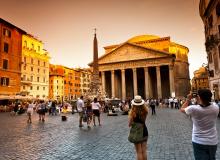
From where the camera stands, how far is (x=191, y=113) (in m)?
3.33

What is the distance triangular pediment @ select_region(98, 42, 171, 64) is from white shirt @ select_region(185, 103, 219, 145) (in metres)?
47.3

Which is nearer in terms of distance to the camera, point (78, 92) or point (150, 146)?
point (150, 146)

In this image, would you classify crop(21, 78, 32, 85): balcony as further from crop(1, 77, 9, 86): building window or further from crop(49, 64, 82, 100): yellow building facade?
crop(49, 64, 82, 100): yellow building facade

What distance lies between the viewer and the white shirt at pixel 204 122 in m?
3.26

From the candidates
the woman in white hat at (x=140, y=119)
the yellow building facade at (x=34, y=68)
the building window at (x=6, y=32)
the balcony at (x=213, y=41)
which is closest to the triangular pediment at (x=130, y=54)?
the yellow building facade at (x=34, y=68)

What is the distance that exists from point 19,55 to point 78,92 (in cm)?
4508

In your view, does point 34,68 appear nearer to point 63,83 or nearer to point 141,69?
point 63,83

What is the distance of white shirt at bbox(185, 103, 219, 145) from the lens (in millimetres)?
3265

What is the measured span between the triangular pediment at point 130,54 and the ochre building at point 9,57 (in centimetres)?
2179

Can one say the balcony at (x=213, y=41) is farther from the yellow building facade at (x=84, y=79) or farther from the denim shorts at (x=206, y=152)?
the yellow building facade at (x=84, y=79)

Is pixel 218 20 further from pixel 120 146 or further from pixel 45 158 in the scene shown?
pixel 45 158

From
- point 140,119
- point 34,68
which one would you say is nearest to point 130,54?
point 34,68

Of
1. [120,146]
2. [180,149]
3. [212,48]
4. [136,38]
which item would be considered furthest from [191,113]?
[136,38]

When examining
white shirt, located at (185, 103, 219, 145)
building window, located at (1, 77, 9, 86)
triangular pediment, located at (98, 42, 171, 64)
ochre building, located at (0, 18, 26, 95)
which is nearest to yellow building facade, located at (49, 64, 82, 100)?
triangular pediment, located at (98, 42, 171, 64)
